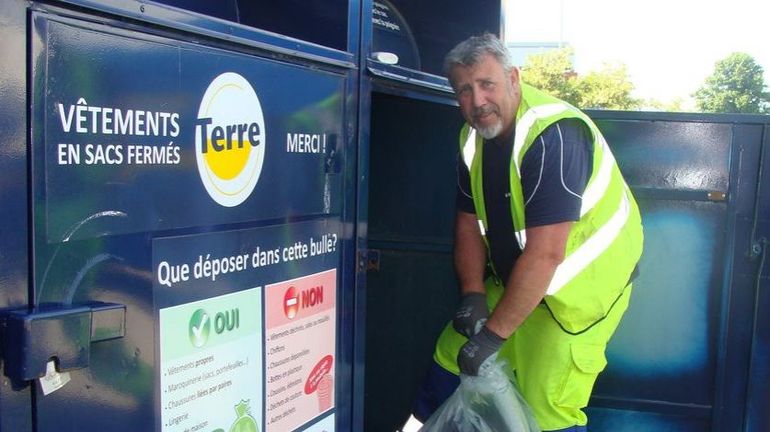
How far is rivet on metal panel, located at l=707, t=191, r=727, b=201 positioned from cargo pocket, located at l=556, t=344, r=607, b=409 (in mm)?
965

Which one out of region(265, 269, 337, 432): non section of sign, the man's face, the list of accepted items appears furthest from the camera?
the man's face

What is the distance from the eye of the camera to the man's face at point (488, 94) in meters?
2.54

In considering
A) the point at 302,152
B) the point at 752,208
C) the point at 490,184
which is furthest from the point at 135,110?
the point at 752,208

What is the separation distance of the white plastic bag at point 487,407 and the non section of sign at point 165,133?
0.83 metres

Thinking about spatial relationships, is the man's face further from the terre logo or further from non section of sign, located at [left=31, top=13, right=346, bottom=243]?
the terre logo

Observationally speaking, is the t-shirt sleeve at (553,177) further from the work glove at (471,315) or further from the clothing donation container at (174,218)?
the clothing donation container at (174,218)

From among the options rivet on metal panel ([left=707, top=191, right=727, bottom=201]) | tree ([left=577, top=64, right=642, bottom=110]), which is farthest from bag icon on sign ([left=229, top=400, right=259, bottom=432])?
tree ([left=577, top=64, right=642, bottom=110])

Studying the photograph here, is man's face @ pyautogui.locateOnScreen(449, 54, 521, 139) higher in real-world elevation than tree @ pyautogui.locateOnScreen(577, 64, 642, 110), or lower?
lower

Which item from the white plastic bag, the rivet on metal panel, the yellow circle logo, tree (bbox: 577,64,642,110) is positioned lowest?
the white plastic bag

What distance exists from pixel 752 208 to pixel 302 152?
6.39ft

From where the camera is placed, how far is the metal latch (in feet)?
4.43

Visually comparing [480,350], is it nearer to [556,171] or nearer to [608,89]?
[556,171]

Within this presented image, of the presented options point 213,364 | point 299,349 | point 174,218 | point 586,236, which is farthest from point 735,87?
point 174,218

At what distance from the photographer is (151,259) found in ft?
5.48
